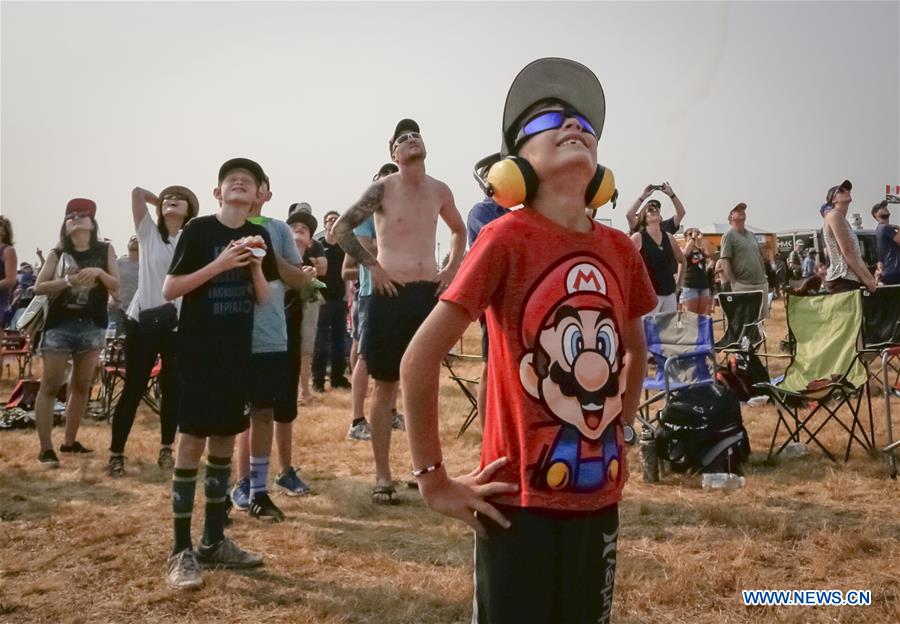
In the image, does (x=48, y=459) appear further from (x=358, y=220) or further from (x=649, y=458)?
(x=649, y=458)

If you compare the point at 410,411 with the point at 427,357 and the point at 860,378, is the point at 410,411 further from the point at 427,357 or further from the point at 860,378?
the point at 860,378

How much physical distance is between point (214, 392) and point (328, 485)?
2.10 m

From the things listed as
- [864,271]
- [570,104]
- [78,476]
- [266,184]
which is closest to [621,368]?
[570,104]

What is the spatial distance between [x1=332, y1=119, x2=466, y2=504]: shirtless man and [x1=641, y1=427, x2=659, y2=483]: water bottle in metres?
1.83

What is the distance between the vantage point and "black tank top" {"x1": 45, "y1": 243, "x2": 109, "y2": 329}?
5.68 m

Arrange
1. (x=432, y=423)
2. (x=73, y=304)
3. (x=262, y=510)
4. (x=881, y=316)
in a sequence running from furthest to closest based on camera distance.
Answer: (x=881, y=316)
(x=73, y=304)
(x=262, y=510)
(x=432, y=423)

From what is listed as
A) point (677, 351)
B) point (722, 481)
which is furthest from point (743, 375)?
point (722, 481)

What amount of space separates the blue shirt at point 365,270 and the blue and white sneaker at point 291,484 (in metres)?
1.36

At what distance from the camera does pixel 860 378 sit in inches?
212

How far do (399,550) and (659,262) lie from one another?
518 cm

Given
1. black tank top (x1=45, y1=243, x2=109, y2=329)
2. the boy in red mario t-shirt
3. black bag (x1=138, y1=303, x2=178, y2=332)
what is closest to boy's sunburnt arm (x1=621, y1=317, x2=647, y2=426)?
the boy in red mario t-shirt

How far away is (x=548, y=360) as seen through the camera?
1.58m

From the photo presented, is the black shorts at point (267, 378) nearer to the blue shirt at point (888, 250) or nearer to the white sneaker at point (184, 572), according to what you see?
the white sneaker at point (184, 572)

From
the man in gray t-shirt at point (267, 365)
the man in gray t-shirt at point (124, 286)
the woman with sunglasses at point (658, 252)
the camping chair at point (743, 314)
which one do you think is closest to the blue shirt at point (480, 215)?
the man in gray t-shirt at point (267, 365)
